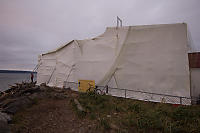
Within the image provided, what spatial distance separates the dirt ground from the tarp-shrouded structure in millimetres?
5514

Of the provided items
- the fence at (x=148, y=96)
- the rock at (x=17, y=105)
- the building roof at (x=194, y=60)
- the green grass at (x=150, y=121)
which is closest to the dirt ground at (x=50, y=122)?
the rock at (x=17, y=105)

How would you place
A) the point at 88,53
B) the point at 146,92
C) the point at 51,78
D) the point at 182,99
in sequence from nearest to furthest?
the point at 182,99 < the point at 146,92 < the point at 88,53 < the point at 51,78

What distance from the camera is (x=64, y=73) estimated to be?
12.4 m

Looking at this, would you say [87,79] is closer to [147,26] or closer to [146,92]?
[146,92]

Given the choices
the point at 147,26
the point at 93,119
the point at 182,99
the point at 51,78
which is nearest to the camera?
the point at 93,119

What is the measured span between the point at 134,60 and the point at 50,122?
8.05 m

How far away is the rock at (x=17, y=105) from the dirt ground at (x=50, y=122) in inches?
14.2

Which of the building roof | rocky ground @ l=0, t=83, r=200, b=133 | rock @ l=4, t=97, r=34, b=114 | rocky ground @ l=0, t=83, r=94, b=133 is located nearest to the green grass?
rocky ground @ l=0, t=83, r=200, b=133

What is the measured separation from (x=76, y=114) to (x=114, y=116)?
1.95 meters

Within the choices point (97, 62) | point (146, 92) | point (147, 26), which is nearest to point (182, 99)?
point (146, 92)

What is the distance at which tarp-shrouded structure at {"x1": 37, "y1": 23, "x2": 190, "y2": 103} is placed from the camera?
843 cm

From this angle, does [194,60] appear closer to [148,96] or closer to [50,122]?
[148,96]

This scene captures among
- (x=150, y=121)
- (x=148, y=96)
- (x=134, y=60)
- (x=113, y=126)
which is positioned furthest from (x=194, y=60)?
(x=113, y=126)

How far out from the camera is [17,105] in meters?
5.50
